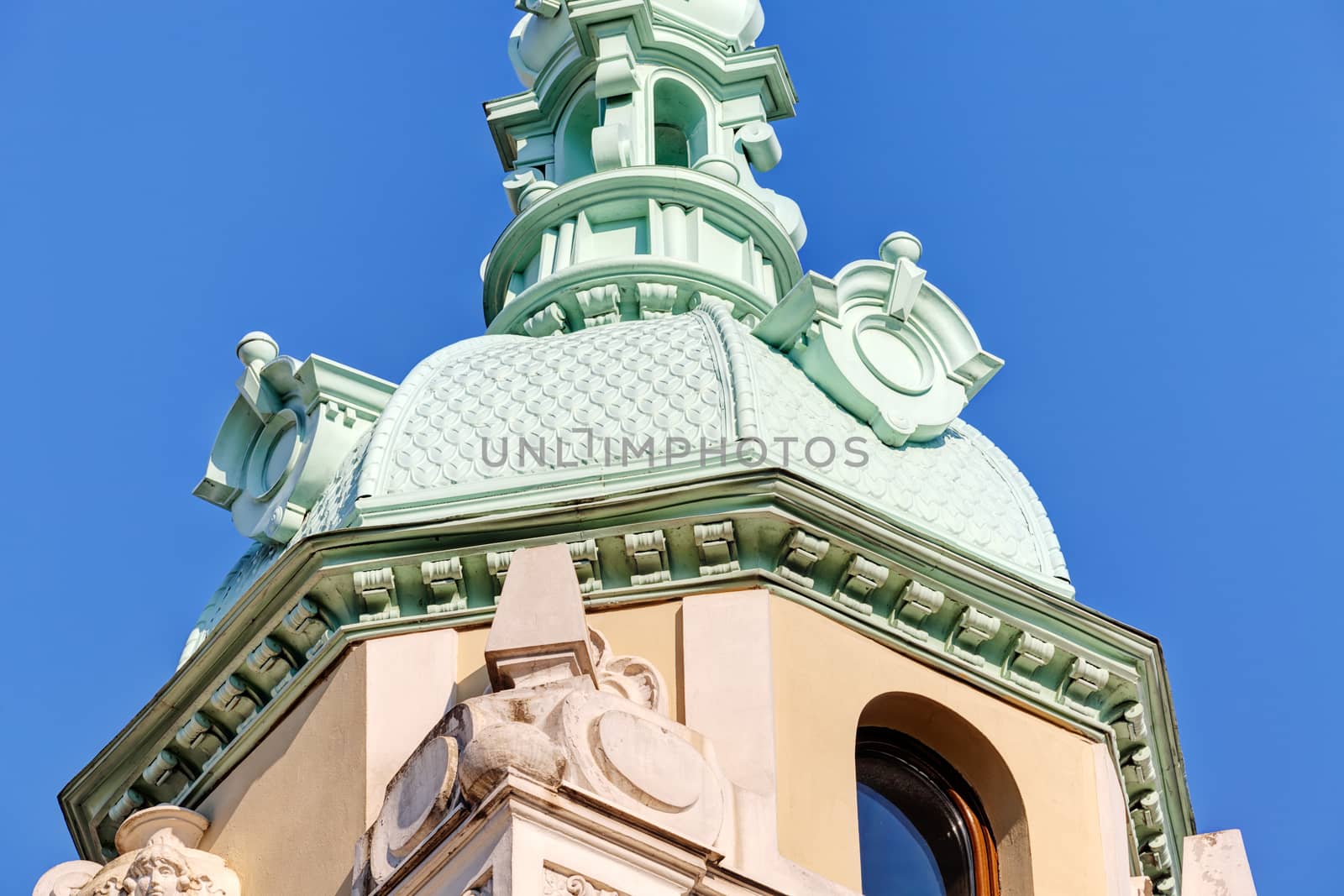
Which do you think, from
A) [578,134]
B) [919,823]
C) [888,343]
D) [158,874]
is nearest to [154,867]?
[158,874]

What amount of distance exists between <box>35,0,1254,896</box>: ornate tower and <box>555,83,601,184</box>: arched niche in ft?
11.0

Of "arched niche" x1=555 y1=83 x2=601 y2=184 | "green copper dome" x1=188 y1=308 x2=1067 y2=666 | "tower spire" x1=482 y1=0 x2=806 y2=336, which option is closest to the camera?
"green copper dome" x1=188 y1=308 x2=1067 y2=666

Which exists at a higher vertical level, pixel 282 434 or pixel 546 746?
pixel 282 434

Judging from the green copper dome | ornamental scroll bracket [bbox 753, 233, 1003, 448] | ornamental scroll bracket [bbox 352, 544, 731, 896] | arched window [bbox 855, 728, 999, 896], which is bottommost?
ornamental scroll bracket [bbox 352, 544, 731, 896]

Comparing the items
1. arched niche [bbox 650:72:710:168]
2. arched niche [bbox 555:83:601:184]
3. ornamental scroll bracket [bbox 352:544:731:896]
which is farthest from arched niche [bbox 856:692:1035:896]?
arched niche [bbox 555:83:601:184]

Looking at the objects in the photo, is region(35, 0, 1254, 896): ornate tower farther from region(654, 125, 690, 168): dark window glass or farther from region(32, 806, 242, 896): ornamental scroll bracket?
region(654, 125, 690, 168): dark window glass

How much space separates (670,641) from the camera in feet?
57.7

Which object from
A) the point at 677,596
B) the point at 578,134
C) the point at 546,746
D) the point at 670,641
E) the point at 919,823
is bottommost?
the point at 546,746

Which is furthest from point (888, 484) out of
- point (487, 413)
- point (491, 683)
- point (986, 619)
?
point (491, 683)

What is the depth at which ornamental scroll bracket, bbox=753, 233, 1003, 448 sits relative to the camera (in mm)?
19516

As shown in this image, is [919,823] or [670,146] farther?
[670,146]

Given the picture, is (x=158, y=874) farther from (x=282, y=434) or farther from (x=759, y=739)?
(x=282, y=434)

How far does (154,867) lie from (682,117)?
8837 mm

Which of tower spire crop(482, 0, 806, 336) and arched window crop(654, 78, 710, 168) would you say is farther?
arched window crop(654, 78, 710, 168)
